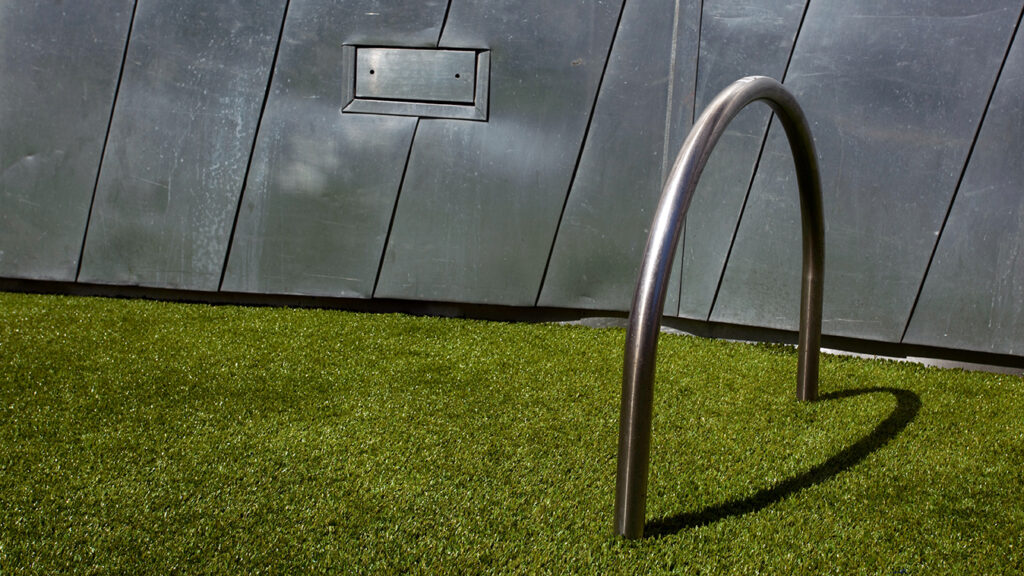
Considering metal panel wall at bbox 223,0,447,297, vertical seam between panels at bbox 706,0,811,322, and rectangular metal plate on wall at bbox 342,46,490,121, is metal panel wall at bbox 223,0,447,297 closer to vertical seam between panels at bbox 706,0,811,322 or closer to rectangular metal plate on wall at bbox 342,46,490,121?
rectangular metal plate on wall at bbox 342,46,490,121

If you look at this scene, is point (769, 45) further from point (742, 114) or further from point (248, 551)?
point (248, 551)

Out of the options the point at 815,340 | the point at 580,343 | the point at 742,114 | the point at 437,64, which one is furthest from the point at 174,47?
the point at 815,340

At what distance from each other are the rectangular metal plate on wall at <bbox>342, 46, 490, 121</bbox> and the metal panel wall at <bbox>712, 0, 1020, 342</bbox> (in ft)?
5.89

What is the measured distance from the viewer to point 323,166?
4.53 m

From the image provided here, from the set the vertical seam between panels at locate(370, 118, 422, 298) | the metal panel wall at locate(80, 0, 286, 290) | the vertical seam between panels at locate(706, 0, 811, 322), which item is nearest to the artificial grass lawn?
the vertical seam between panels at locate(706, 0, 811, 322)

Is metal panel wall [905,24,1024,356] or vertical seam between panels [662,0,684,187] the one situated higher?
vertical seam between panels [662,0,684,187]

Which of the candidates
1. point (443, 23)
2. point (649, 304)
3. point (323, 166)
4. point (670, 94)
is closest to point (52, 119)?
point (323, 166)

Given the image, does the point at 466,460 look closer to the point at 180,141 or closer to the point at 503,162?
the point at 503,162

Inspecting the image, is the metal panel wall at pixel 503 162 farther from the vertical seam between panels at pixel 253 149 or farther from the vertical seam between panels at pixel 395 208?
the vertical seam between panels at pixel 253 149

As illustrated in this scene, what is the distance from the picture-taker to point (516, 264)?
4465mm

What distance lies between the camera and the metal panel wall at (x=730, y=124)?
393 centimetres

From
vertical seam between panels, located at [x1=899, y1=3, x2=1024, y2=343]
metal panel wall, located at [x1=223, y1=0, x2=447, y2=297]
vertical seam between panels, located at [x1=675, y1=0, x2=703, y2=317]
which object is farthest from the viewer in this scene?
metal panel wall, located at [x1=223, y1=0, x2=447, y2=297]

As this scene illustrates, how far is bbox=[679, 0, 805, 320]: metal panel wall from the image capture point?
12.9 ft

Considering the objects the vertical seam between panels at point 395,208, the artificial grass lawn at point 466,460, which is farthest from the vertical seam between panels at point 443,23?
the artificial grass lawn at point 466,460
